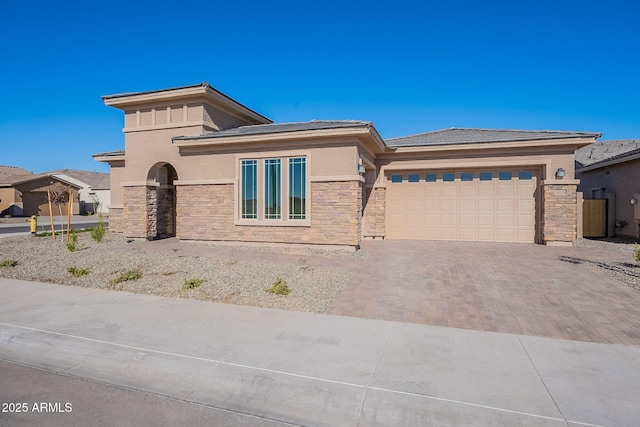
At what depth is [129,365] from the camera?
4516 mm

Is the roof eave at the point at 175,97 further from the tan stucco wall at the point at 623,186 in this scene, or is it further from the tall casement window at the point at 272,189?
the tan stucco wall at the point at 623,186

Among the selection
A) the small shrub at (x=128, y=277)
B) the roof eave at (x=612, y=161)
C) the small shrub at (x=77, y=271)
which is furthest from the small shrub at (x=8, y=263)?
the roof eave at (x=612, y=161)

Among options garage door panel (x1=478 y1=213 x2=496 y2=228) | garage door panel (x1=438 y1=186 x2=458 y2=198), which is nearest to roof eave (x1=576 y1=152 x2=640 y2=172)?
garage door panel (x1=478 y1=213 x2=496 y2=228)

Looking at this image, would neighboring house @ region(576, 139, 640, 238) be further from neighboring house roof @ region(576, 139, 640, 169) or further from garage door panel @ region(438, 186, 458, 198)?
garage door panel @ region(438, 186, 458, 198)

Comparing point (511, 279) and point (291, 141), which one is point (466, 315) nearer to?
point (511, 279)

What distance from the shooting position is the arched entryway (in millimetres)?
15016

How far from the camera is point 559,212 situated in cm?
1299

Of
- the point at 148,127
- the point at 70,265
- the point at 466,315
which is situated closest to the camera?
the point at 466,315

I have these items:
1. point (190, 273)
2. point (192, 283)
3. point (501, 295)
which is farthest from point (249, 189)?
point (501, 295)

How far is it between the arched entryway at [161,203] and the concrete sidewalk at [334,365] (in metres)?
9.12

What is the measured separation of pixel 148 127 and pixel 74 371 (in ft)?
40.9

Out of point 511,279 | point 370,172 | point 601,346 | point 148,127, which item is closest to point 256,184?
point 370,172

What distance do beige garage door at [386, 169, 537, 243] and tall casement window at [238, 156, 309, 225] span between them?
4603 mm

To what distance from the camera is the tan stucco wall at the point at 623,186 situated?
14711mm
